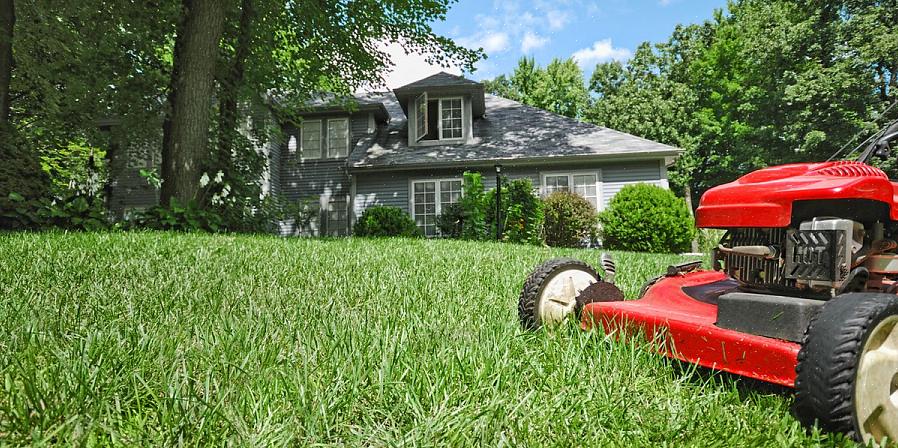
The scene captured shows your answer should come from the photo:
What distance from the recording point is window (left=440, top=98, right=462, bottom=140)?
665 inches

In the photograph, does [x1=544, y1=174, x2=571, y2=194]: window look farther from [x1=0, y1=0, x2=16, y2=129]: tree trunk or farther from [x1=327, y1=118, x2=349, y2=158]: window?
[x1=0, y1=0, x2=16, y2=129]: tree trunk

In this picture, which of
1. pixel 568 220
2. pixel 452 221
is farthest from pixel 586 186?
pixel 452 221

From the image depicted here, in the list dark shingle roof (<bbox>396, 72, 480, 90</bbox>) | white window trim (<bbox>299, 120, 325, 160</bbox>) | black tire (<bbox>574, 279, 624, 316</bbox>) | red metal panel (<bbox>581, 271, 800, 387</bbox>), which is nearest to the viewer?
red metal panel (<bbox>581, 271, 800, 387</bbox>)

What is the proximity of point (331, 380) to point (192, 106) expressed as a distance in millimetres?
8679

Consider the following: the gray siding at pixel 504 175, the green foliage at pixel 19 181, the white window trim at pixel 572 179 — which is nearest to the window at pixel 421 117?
the gray siding at pixel 504 175

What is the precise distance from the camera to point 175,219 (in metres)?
8.13

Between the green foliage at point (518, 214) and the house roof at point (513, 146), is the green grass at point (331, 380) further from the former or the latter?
the house roof at point (513, 146)

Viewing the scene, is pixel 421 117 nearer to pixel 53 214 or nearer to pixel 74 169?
pixel 74 169

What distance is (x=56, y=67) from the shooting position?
Answer: 426 inches

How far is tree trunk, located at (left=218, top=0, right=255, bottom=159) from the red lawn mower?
1006 cm

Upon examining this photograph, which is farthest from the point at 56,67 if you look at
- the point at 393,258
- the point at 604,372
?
the point at 604,372

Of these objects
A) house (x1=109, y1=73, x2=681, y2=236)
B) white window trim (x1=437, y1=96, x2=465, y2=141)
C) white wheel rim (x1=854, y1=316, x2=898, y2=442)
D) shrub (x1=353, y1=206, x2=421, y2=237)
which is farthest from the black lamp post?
white wheel rim (x1=854, y1=316, x2=898, y2=442)

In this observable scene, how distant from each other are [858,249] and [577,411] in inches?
48.1

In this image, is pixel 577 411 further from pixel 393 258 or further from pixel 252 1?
pixel 252 1
